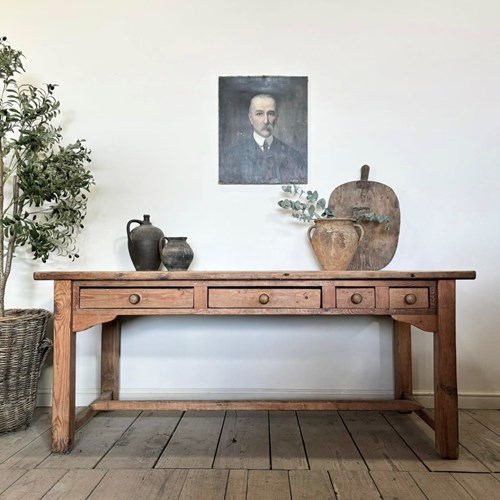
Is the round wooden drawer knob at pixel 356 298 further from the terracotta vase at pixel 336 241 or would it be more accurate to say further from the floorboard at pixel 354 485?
the floorboard at pixel 354 485

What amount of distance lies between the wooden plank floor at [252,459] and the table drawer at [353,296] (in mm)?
626

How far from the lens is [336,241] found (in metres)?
1.93

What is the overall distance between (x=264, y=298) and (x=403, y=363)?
98 cm

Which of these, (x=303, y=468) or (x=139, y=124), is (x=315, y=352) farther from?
(x=139, y=124)

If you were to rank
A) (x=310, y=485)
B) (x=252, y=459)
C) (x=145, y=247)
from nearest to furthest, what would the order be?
(x=310, y=485) → (x=252, y=459) → (x=145, y=247)

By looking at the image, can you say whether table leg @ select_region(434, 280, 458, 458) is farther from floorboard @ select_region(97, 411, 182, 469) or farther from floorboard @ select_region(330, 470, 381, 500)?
floorboard @ select_region(97, 411, 182, 469)

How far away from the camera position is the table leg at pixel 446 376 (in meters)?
1.62

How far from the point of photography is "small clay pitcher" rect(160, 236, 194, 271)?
1.95 metres

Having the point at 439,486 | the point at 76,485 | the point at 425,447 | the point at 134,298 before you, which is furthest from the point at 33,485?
the point at 425,447

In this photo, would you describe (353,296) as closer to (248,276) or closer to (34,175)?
(248,276)

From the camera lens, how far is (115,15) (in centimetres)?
226

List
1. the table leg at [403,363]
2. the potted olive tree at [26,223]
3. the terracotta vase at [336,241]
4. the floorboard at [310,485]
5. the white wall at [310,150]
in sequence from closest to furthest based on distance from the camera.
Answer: the floorboard at [310,485] → the potted olive tree at [26,223] → the terracotta vase at [336,241] → the table leg at [403,363] → the white wall at [310,150]

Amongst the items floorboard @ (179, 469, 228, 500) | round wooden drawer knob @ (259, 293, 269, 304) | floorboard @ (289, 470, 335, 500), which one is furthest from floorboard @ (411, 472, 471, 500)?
round wooden drawer knob @ (259, 293, 269, 304)

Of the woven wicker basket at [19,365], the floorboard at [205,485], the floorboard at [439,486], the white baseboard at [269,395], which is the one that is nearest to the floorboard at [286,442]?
the white baseboard at [269,395]
